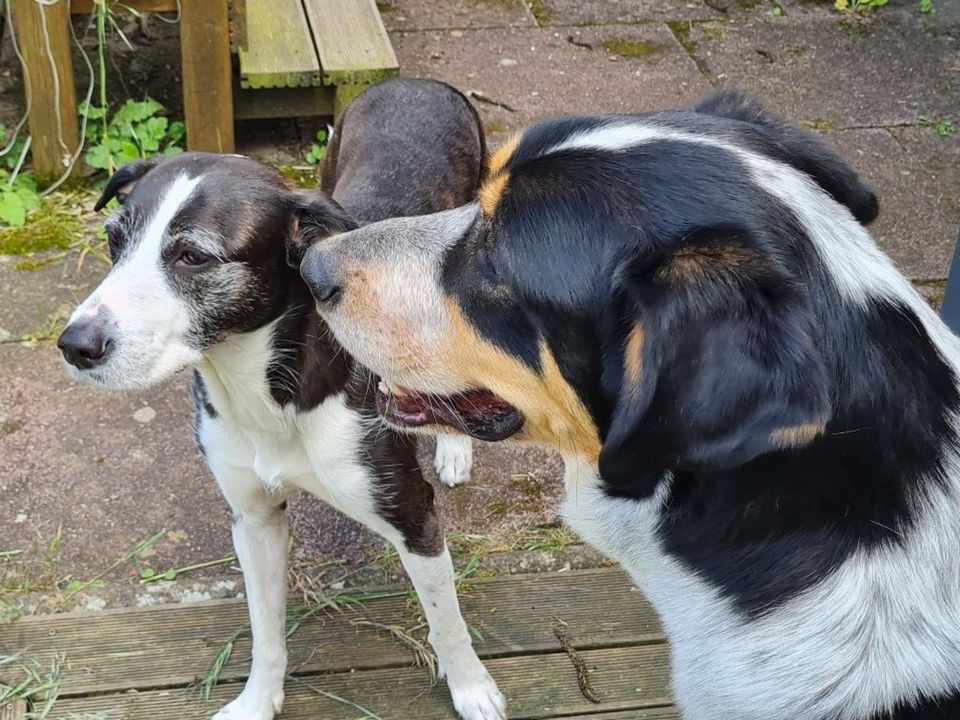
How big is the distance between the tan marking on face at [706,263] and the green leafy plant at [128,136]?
3747 mm

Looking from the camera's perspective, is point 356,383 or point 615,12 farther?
point 615,12

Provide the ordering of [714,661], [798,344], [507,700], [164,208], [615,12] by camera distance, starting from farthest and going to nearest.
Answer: [615,12] < [507,700] < [164,208] < [714,661] < [798,344]

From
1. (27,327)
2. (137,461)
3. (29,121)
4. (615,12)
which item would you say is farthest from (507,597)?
(615,12)

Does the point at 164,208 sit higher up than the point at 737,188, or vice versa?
the point at 737,188

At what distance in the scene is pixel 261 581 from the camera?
3076 millimetres

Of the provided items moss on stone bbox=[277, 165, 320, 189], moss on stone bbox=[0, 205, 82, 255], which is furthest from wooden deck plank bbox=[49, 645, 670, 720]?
moss on stone bbox=[277, 165, 320, 189]

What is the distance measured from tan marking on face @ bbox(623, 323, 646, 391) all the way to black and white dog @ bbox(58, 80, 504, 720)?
3.52 feet

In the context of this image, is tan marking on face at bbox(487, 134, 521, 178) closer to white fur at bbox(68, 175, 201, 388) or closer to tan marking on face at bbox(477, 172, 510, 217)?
tan marking on face at bbox(477, 172, 510, 217)

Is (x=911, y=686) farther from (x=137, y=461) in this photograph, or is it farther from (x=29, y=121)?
(x=29, y=121)

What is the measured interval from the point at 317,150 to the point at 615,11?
237 centimetres

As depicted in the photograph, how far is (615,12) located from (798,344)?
5.44m

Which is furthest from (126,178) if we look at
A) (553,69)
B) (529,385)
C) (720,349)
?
(553,69)

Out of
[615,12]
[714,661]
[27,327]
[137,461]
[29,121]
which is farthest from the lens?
[615,12]

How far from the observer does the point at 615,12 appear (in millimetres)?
6730
